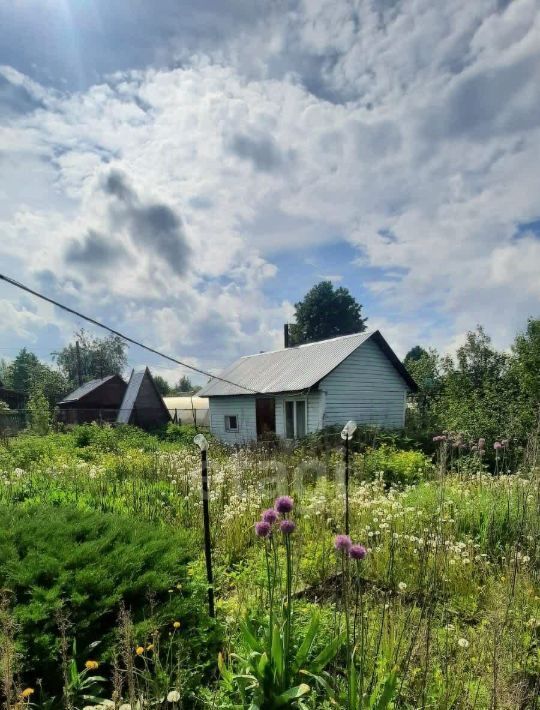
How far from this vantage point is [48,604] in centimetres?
230

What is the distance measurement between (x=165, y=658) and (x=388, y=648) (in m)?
1.25

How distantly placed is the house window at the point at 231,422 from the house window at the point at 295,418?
14.0 feet

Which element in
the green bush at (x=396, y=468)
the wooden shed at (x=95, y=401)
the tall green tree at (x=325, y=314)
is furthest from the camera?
the tall green tree at (x=325, y=314)

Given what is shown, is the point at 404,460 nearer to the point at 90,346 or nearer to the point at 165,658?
the point at 165,658

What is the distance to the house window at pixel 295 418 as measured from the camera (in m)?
16.8

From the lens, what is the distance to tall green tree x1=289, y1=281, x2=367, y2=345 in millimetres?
42562

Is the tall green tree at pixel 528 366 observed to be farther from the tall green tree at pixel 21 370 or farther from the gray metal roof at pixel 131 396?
the tall green tree at pixel 21 370

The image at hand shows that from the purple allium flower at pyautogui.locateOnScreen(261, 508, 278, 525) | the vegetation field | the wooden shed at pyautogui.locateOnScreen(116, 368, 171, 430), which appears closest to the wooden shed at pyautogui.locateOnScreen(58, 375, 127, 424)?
the wooden shed at pyautogui.locateOnScreen(116, 368, 171, 430)

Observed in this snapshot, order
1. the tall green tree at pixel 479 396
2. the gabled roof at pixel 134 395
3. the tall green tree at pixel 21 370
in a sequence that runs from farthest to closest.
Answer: the tall green tree at pixel 21 370 → the gabled roof at pixel 134 395 → the tall green tree at pixel 479 396

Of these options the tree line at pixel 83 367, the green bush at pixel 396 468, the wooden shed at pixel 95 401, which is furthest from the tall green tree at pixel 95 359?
the green bush at pixel 396 468

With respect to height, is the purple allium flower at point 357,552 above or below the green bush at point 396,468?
above

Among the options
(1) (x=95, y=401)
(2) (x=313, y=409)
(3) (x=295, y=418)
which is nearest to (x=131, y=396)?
(1) (x=95, y=401)

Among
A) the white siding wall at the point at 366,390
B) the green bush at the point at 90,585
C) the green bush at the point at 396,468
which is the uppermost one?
the white siding wall at the point at 366,390

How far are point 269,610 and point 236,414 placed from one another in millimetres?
18626
